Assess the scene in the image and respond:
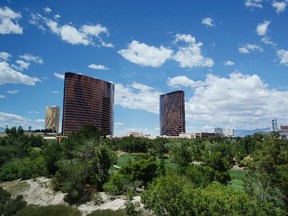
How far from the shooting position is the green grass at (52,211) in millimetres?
44812

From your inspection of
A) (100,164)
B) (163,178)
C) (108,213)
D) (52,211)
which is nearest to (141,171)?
(100,164)

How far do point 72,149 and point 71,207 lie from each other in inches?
621

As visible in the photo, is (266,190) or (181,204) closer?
(181,204)

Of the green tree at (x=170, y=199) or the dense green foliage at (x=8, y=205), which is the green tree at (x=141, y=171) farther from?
the dense green foliage at (x=8, y=205)

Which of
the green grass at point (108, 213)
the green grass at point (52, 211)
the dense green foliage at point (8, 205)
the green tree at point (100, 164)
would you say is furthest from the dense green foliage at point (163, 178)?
the green grass at point (52, 211)

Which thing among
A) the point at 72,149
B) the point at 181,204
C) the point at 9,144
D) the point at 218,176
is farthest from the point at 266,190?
the point at 9,144

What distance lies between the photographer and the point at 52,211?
150ft

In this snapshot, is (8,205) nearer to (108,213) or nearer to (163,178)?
(108,213)

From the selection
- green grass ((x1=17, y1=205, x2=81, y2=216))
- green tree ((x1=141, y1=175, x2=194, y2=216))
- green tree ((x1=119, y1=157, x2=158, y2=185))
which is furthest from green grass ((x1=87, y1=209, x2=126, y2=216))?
green tree ((x1=119, y1=157, x2=158, y2=185))

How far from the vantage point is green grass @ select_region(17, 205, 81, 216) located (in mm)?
44812

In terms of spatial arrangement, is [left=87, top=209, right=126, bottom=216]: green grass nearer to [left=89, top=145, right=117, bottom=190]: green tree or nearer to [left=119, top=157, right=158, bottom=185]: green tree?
[left=89, top=145, right=117, bottom=190]: green tree

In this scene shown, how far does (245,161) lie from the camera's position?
9794cm

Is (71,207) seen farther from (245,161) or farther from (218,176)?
(245,161)

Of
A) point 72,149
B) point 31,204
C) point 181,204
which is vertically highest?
point 72,149
